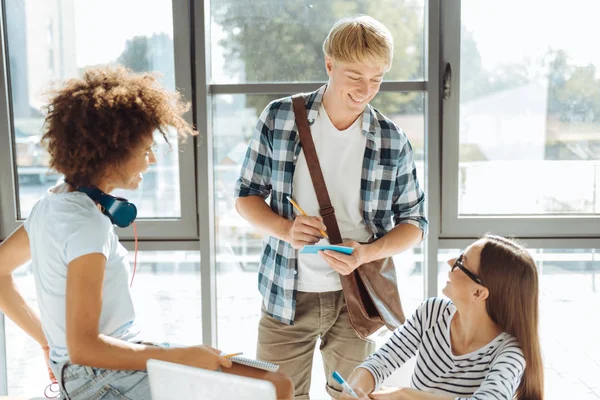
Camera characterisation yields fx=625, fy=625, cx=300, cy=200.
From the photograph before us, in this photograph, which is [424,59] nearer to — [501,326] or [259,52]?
[259,52]

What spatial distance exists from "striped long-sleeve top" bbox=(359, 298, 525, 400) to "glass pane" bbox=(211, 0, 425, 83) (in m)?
1.29

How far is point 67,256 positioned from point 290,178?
0.88m

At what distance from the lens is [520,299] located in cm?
163

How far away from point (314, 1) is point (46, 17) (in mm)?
1210

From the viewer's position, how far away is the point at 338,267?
189 cm

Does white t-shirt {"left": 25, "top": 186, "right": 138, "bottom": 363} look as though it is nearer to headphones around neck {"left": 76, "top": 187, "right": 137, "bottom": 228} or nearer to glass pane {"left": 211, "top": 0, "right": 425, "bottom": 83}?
headphones around neck {"left": 76, "top": 187, "right": 137, "bottom": 228}

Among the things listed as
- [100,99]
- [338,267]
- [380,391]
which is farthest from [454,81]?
[100,99]

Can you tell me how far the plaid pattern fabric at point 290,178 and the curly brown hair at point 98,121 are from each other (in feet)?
2.04

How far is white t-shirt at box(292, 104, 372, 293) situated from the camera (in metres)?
2.02

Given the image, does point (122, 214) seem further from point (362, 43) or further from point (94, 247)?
point (362, 43)

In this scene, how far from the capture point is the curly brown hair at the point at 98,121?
134cm

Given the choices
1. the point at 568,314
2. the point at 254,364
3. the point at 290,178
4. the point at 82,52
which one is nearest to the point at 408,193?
the point at 290,178

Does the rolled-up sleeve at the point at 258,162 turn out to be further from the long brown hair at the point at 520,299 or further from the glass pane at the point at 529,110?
the glass pane at the point at 529,110

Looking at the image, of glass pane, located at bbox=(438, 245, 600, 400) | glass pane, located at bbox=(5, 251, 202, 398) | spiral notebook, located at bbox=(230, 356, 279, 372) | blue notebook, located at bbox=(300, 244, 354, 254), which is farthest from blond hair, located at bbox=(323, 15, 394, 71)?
glass pane, located at bbox=(5, 251, 202, 398)
